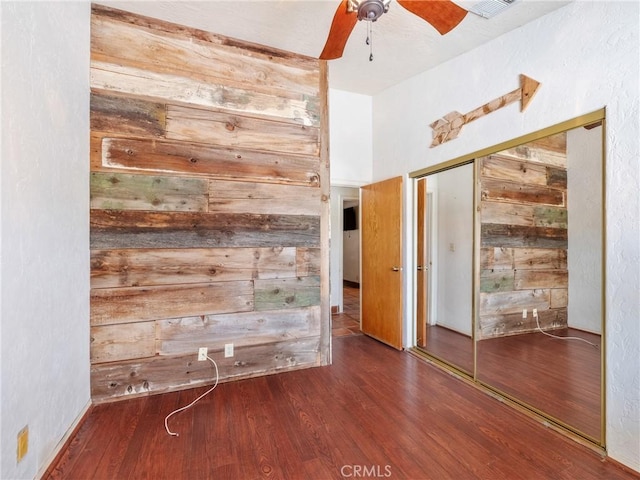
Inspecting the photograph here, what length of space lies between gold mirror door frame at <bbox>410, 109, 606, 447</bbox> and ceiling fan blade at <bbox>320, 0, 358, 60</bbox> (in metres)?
1.52

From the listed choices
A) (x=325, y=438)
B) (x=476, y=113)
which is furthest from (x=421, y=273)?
(x=325, y=438)

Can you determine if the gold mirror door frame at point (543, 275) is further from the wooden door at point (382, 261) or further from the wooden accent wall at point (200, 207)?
the wooden accent wall at point (200, 207)

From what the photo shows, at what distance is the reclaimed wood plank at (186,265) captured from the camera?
2.31m

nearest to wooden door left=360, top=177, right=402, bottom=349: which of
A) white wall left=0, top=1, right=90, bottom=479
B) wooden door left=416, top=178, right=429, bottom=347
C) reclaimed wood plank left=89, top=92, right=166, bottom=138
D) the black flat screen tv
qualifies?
wooden door left=416, top=178, right=429, bottom=347

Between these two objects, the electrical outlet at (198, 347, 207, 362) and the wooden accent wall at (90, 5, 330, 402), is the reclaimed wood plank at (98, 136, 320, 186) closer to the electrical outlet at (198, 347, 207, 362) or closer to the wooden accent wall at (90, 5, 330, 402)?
the wooden accent wall at (90, 5, 330, 402)

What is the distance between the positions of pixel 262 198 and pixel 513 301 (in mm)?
2339

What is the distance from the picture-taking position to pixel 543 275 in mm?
2357

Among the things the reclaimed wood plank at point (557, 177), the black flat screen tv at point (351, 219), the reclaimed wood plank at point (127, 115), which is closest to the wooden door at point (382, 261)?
the reclaimed wood plank at point (557, 177)

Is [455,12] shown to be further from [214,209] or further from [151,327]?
[151,327]

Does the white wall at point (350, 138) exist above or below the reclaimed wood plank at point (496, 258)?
above

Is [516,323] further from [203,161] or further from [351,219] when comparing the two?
[351,219]

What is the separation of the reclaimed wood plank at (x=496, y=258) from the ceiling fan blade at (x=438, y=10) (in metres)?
1.78

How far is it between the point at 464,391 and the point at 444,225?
5.23 ft

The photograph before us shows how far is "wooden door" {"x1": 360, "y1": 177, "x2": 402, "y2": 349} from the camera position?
3410 millimetres
